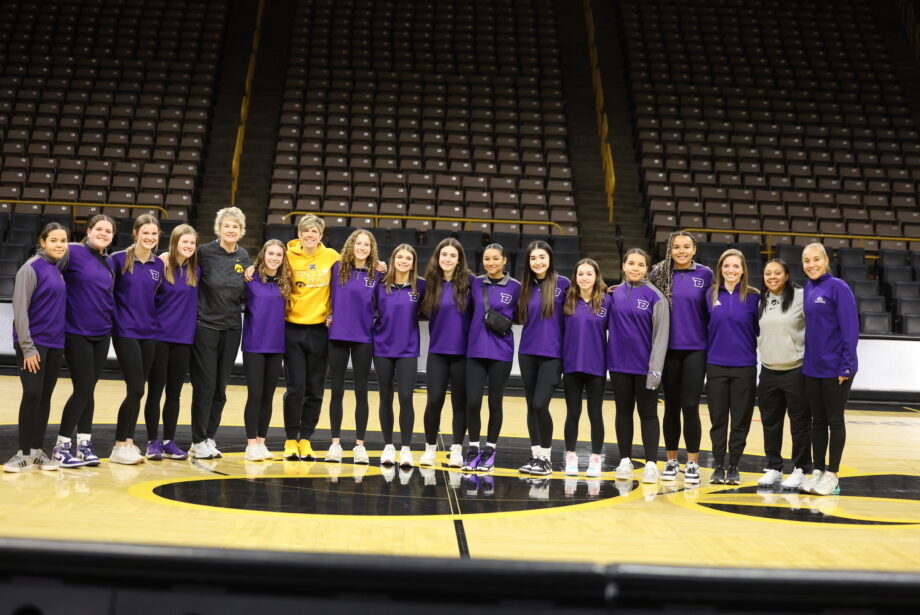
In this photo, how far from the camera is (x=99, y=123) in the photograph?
46.4 feet

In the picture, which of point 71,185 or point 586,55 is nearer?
point 71,185

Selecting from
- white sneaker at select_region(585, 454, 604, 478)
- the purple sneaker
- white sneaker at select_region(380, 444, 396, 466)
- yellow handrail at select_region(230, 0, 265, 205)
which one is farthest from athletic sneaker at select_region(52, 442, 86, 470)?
yellow handrail at select_region(230, 0, 265, 205)

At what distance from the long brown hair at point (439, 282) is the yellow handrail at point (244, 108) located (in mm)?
8430

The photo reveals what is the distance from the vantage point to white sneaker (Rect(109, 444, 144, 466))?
204 inches

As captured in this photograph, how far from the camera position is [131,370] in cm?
517

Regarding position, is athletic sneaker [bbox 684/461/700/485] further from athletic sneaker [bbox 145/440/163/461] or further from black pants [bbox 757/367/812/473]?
athletic sneaker [bbox 145/440/163/461]

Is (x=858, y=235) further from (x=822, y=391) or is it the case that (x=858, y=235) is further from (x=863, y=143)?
(x=822, y=391)

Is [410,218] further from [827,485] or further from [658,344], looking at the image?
[827,485]

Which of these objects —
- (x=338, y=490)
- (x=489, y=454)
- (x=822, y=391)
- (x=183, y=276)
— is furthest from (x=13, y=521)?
(x=822, y=391)

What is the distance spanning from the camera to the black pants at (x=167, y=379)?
5.31 meters

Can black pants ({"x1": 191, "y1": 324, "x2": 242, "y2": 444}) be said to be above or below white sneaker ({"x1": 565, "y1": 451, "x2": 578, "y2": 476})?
above

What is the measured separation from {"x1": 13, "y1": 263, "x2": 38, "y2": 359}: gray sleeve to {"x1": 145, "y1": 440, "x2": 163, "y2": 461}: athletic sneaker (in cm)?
96

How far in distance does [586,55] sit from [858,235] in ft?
24.8

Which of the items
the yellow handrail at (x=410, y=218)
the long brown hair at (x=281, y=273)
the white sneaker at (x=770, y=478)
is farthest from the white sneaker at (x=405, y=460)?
the yellow handrail at (x=410, y=218)
